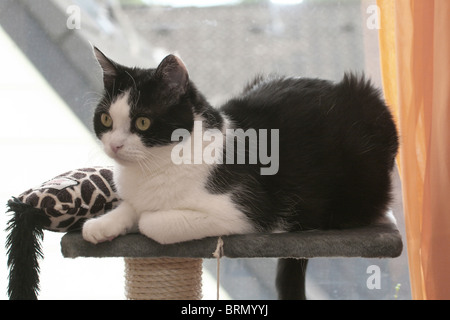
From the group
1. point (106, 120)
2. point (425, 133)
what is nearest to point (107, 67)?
point (106, 120)

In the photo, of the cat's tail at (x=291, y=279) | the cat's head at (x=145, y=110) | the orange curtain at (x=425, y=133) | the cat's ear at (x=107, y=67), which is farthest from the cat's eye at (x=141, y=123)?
the orange curtain at (x=425, y=133)

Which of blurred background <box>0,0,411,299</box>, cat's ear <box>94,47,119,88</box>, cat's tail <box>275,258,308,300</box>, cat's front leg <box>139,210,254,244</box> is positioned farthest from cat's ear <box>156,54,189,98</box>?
blurred background <box>0,0,411,299</box>

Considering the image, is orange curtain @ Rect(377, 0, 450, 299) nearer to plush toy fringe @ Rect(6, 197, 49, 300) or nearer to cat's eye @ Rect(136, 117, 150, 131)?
cat's eye @ Rect(136, 117, 150, 131)

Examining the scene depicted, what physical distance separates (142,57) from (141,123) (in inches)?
38.2

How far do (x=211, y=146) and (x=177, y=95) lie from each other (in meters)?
0.16

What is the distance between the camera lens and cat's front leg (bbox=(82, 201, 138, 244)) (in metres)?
1.22

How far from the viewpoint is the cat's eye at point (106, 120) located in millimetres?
1240

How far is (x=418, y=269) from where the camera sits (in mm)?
1564

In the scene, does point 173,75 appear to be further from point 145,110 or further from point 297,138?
point 297,138

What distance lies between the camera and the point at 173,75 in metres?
1.22

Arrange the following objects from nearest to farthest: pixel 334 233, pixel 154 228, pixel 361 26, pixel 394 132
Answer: pixel 154 228 < pixel 334 233 < pixel 394 132 < pixel 361 26

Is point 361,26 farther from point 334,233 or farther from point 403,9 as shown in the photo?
point 334,233

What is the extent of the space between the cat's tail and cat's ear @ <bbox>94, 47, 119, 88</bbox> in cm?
76

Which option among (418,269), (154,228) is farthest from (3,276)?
(418,269)
